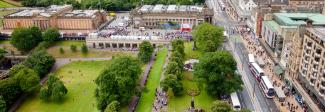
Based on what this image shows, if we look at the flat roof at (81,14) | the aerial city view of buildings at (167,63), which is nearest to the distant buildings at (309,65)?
the aerial city view of buildings at (167,63)

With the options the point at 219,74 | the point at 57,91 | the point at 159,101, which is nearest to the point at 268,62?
the point at 219,74

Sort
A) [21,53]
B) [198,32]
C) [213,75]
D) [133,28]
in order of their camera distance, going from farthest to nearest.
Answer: [133,28] → [21,53] → [198,32] → [213,75]

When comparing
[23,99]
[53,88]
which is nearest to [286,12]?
[53,88]

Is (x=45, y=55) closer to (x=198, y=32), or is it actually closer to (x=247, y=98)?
(x=198, y=32)

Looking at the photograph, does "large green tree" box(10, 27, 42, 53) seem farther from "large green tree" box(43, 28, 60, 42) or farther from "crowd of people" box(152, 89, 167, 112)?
"crowd of people" box(152, 89, 167, 112)

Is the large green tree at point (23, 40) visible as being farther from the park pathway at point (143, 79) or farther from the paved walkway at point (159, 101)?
the paved walkway at point (159, 101)

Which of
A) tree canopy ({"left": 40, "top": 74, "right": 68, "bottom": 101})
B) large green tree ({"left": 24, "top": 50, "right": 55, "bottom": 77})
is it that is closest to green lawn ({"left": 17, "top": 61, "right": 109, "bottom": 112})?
tree canopy ({"left": 40, "top": 74, "right": 68, "bottom": 101})
